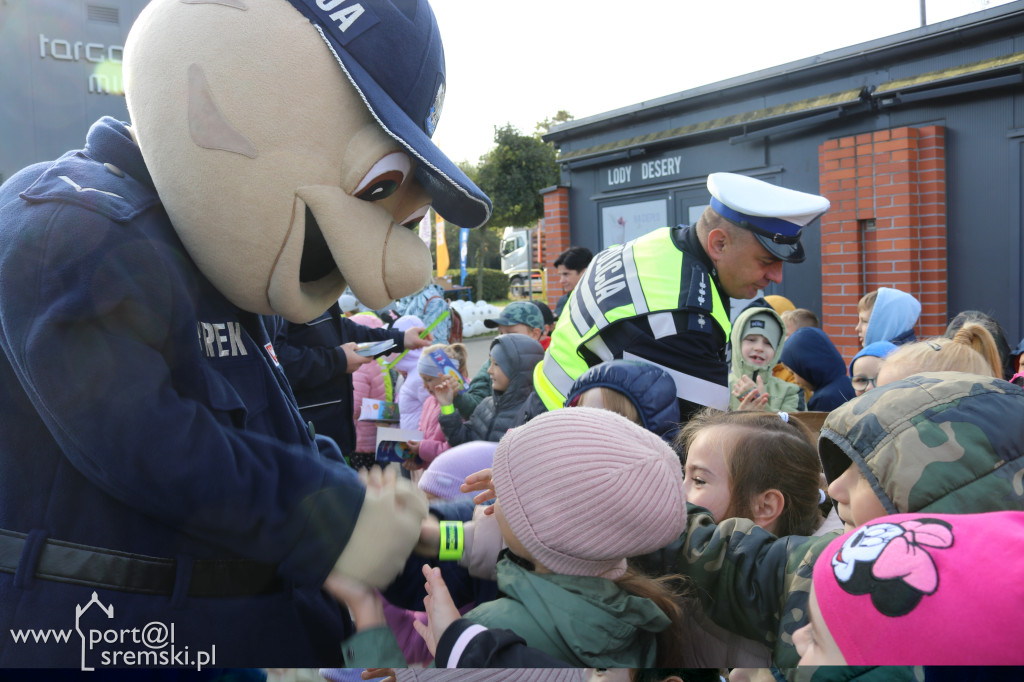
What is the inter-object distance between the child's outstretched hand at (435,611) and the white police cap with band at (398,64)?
1.77 ft

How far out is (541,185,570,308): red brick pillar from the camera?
305 inches

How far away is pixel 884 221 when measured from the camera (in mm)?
5043

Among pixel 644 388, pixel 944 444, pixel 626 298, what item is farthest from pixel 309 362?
pixel 944 444

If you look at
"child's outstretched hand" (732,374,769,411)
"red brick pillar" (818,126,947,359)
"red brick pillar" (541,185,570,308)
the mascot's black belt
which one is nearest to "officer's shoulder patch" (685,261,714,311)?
"child's outstretched hand" (732,374,769,411)

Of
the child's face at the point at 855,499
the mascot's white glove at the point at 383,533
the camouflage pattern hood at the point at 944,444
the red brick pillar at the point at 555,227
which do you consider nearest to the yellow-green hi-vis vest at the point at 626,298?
the child's face at the point at 855,499

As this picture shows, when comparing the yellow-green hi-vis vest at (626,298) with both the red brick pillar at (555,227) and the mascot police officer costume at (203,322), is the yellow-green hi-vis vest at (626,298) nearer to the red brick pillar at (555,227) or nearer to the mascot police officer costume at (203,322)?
the mascot police officer costume at (203,322)

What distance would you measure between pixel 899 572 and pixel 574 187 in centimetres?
715

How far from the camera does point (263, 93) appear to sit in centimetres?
97

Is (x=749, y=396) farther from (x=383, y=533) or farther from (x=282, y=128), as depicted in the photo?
(x=282, y=128)

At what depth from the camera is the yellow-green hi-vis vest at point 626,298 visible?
2.21m

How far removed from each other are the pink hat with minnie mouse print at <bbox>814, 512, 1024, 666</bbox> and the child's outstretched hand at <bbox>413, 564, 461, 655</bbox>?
449 mm

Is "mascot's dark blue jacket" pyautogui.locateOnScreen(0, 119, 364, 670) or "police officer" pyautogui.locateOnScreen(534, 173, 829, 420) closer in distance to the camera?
"mascot's dark blue jacket" pyautogui.locateOnScreen(0, 119, 364, 670)

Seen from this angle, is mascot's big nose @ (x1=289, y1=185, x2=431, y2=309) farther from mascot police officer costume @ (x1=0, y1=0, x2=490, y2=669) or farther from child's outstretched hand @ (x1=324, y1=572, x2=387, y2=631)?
child's outstretched hand @ (x1=324, y1=572, x2=387, y2=631)

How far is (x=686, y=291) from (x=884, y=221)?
3.55 meters
